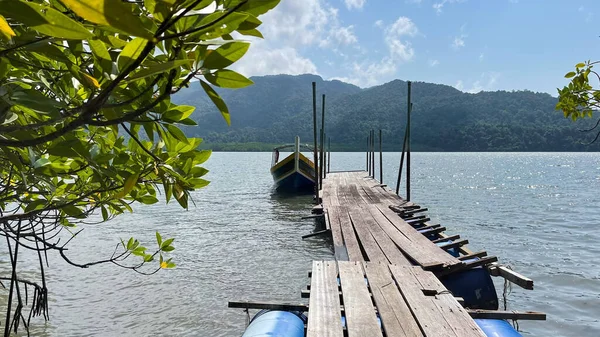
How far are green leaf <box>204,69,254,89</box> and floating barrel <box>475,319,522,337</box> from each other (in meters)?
3.77

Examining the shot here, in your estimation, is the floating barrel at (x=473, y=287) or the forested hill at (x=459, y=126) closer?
the floating barrel at (x=473, y=287)

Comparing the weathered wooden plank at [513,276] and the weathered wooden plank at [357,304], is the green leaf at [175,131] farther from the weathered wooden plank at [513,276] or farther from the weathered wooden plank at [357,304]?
the weathered wooden plank at [513,276]

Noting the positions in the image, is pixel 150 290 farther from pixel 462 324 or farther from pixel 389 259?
pixel 462 324

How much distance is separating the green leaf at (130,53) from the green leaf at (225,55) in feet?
0.40

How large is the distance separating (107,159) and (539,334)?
26.7 feet

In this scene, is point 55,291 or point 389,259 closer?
point 389,259

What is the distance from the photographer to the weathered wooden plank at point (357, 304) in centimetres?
327

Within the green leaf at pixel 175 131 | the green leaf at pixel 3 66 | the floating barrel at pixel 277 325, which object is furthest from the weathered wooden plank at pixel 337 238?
the green leaf at pixel 3 66

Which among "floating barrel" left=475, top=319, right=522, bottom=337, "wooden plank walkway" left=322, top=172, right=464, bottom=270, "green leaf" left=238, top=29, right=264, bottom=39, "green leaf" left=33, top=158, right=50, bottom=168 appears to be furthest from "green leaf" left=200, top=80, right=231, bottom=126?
"wooden plank walkway" left=322, top=172, right=464, bottom=270

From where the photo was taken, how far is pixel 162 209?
70.5 feet

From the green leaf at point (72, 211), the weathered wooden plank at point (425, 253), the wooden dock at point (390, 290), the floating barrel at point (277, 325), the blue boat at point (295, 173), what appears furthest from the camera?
the blue boat at point (295, 173)

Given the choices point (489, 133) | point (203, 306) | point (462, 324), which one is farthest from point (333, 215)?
point (489, 133)

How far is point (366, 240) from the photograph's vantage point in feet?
23.4

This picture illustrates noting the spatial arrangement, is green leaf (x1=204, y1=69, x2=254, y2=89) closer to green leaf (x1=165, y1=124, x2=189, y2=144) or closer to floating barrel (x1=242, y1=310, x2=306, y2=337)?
green leaf (x1=165, y1=124, x2=189, y2=144)
